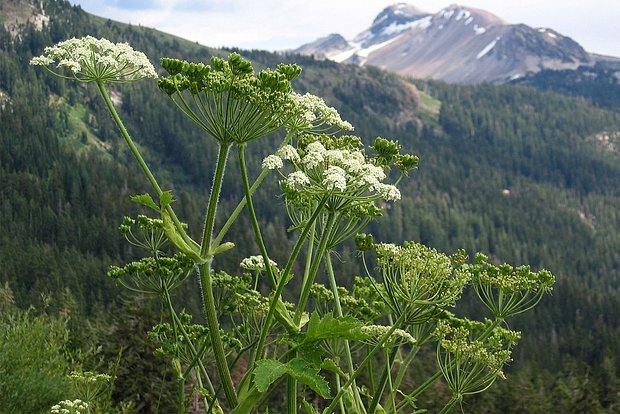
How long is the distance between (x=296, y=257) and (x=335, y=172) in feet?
3.60

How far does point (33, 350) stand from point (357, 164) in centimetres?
1095

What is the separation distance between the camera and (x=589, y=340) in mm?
149000

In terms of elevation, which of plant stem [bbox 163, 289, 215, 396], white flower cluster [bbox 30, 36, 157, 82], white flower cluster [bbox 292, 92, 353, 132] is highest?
white flower cluster [bbox 30, 36, 157, 82]

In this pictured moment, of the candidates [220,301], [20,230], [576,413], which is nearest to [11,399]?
[220,301]

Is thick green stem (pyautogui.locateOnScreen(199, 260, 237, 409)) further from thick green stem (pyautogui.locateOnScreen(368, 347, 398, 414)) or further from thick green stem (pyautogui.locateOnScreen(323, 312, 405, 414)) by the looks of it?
thick green stem (pyautogui.locateOnScreen(368, 347, 398, 414))

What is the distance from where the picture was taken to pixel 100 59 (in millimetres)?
7367

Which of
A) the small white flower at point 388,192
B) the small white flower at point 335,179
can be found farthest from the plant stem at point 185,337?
the small white flower at point 388,192

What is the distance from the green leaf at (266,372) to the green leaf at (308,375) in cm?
8

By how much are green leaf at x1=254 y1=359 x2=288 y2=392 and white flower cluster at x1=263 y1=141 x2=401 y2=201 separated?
63.9 inches

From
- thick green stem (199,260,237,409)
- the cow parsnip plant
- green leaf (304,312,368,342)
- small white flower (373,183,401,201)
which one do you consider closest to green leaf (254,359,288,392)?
the cow parsnip plant

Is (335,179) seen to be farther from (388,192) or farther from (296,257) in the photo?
(296,257)

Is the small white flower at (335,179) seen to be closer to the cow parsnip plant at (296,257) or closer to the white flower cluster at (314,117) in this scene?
the cow parsnip plant at (296,257)

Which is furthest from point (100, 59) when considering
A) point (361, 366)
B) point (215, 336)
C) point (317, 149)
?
point (361, 366)

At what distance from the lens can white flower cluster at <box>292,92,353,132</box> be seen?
24.9ft
